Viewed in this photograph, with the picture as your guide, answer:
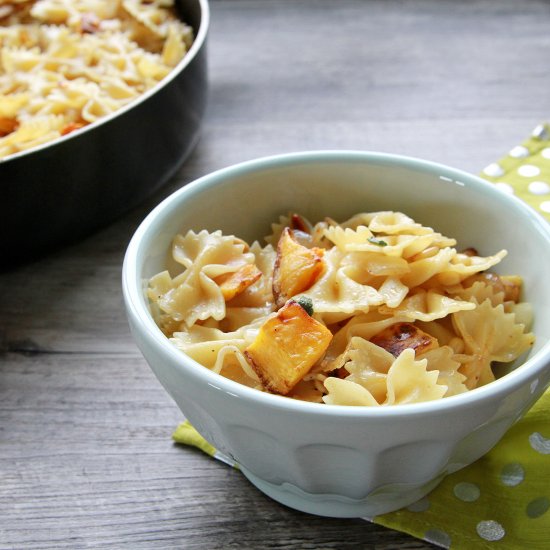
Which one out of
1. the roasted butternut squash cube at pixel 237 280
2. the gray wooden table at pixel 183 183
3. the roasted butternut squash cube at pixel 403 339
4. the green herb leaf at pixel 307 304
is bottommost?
the gray wooden table at pixel 183 183

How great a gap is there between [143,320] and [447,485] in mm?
399

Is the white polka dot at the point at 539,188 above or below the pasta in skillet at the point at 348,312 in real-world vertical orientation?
below

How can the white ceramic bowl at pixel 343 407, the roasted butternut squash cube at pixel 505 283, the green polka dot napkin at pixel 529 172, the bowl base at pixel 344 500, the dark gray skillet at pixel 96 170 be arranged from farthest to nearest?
the green polka dot napkin at pixel 529 172 → the dark gray skillet at pixel 96 170 → the roasted butternut squash cube at pixel 505 283 → the bowl base at pixel 344 500 → the white ceramic bowl at pixel 343 407

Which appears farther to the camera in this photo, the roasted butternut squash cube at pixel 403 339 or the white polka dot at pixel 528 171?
the white polka dot at pixel 528 171

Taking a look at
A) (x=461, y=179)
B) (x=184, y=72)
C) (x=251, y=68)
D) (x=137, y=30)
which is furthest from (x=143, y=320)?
(x=251, y=68)

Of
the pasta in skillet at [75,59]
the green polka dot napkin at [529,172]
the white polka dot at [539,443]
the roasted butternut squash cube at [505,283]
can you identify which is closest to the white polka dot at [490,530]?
the white polka dot at [539,443]

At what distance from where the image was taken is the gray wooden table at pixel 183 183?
915 millimetres

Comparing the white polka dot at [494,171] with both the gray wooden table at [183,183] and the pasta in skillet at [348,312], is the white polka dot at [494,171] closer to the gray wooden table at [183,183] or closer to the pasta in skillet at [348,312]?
the gray wooden table at [183,183]

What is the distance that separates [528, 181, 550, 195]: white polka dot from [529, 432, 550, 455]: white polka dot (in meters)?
0.50

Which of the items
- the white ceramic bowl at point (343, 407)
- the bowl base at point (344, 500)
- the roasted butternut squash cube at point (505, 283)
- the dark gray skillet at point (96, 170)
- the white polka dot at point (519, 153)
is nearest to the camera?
the white ceramic bowl at point (343, 407)

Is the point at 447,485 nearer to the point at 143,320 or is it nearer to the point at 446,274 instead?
the point at 446,274

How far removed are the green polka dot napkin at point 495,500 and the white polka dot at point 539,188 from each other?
453 mm

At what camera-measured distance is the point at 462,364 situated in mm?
871

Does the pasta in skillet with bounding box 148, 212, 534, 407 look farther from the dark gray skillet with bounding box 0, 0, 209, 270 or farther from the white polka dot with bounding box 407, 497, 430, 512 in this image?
the dark gray skillet with bounding box 0, 0, 209, 270
